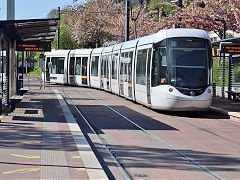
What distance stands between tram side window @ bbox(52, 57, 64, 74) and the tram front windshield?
23.9m

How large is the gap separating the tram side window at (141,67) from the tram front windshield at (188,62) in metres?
2.28

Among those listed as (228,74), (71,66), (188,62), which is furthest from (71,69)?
(188,62)

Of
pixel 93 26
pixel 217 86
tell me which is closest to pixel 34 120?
pixel 217 86

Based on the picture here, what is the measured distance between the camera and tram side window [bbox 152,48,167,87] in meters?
17.5

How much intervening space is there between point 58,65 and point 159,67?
24.2m

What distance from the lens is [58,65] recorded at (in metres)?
40.9

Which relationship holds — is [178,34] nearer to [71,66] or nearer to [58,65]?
[71,66]

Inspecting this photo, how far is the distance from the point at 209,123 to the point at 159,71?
287 centimetres

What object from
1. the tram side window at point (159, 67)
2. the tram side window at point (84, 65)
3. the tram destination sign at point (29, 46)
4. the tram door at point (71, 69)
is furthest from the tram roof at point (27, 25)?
the tram door at point (71, 69)

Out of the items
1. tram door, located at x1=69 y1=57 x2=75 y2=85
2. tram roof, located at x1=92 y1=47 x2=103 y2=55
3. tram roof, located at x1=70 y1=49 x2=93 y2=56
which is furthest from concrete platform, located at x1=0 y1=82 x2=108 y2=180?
tram door, located at x1=69 y1=57 x2=75 y2=85

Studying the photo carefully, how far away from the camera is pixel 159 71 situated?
17.7 m

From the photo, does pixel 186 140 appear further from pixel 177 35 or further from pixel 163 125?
pixel 177 35

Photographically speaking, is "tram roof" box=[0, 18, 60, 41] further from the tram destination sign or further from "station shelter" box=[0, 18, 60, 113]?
the tram destination sign

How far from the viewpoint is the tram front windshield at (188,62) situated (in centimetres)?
1727
